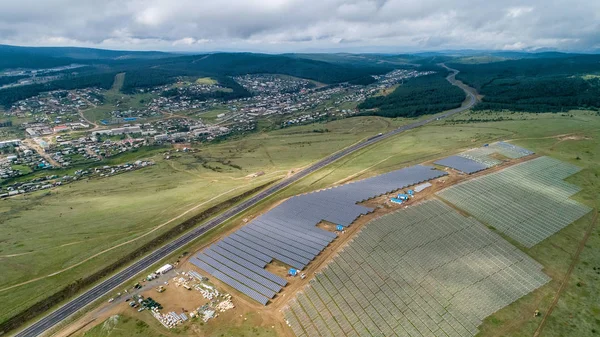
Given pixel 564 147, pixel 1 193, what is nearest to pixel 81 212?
pixel 1 193

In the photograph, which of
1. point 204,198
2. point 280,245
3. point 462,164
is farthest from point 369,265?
point 204,198

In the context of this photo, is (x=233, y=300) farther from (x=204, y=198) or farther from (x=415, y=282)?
(x=204, y=198)

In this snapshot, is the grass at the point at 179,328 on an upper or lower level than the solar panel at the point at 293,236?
lower

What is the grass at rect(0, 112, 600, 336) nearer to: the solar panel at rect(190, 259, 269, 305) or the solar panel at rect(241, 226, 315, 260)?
the solar panel at rect(241, 226, 315, 260)

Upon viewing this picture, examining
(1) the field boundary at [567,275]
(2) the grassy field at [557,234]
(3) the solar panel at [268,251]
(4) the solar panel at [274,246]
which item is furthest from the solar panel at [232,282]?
(1) the field boundary at [567,275]

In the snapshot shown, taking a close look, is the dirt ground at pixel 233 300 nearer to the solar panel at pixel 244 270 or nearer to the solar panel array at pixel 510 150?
the solar panel at pixel 244 270

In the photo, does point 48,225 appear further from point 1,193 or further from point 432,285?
point 432,285
